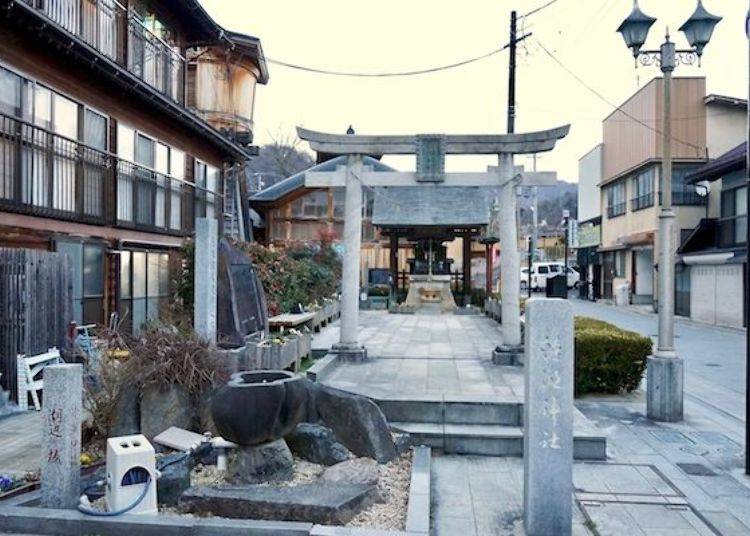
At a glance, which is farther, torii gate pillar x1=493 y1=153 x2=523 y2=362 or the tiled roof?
the tiled roof

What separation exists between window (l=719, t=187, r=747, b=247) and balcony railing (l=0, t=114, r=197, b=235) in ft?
66.7

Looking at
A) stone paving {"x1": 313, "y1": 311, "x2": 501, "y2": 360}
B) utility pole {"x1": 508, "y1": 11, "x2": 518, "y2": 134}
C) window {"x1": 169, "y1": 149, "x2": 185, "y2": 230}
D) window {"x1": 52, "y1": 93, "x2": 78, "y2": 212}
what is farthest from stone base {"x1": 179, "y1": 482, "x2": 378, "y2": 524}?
utility pole {"x1": 508, "y1": 11, "x2": 518, "y2": 134}

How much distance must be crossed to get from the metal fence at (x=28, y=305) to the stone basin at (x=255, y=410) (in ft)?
15.9

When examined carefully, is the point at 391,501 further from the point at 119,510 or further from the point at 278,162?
the point at 278,162

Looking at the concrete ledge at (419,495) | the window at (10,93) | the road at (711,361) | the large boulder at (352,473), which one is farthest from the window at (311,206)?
the large boulder at (352,473)

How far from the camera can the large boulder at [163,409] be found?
616 centimetres

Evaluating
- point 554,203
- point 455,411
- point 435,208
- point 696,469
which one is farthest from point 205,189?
point 554,203

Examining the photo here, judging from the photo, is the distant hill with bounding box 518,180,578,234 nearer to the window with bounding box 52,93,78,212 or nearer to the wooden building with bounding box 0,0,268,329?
the wooden building with bounding box 0,0,268,329

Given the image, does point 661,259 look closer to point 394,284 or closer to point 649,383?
point 649,383

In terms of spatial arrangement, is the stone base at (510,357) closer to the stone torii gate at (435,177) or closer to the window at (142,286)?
the stone torii gate at (435,177)

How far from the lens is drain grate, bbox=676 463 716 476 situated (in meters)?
6.27

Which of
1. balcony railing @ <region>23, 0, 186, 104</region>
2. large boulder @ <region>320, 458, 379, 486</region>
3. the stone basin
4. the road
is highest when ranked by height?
balcony railing @ <region>23, 0, 186, 104</region>

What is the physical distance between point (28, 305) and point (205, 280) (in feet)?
9.16

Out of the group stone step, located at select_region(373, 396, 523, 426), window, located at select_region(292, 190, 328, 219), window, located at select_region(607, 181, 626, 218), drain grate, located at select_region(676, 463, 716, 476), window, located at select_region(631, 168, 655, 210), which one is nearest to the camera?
drain grate, located at select_region(676, 463, 716, 476)
